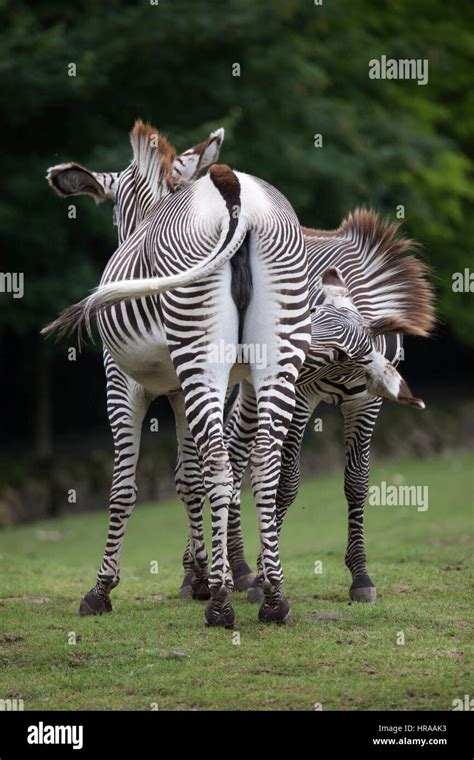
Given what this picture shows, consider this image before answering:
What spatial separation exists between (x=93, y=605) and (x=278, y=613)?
1552mm

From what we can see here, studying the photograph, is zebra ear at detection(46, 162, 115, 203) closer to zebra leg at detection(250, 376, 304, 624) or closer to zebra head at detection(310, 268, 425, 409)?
zebra head at detection(310, 268, 425, 409)

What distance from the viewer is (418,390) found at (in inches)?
1161

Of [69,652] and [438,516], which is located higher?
[438,516]

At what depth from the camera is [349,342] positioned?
8047mm

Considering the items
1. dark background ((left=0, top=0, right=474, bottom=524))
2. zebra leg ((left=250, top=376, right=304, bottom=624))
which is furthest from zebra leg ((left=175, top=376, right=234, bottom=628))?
dark background ((left=0, top=0, right=474, bottom=524))

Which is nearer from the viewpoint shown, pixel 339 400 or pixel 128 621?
pixel 128 621

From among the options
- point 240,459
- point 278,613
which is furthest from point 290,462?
point 278,613

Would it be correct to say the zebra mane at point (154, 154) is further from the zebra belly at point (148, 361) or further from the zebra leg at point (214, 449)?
the zebra leg at point (214, 449)

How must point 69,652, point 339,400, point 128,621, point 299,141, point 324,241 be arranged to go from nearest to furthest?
point 69,652
point 128,621
point 339,400
point 324,241
point 299,141

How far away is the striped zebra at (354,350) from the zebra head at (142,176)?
1.28m

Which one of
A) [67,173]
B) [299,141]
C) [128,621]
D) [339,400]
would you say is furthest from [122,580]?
[299,141]

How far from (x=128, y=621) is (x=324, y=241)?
137 inches
